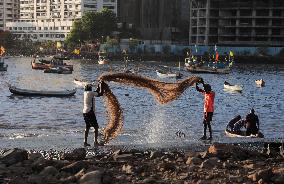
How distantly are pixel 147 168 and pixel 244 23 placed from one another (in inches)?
5677

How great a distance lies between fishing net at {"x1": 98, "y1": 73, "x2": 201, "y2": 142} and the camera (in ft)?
73.1

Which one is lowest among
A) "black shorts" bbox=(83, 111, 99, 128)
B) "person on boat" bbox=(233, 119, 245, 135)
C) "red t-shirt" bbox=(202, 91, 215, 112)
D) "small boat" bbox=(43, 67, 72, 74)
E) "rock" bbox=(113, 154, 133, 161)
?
"small boat" bbox=(43, 67, 72, 74)

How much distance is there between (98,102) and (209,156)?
35137mm

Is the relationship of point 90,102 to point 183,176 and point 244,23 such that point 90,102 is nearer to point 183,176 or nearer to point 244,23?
point 183,176

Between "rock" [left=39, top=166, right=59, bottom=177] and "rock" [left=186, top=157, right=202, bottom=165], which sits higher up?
"rock" [left=39, top=166, right=59, bottom=177]

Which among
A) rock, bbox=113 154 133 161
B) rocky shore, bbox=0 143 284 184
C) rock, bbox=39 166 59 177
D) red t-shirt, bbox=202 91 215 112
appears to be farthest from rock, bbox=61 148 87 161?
red t-shirt, bbox=202 91 215 112

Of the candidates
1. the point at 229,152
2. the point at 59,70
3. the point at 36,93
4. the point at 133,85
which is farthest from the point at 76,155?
the point at 59,70

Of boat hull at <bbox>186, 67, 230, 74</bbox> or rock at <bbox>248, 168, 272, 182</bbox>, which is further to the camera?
boat hull at <bbox>186, 67, 230, 74</bbox>

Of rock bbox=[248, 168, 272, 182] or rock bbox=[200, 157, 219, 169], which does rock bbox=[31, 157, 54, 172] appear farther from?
rock bbox=[248, 168, 272, 182]

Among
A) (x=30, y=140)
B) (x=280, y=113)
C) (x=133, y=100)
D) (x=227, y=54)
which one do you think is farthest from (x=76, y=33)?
(x=30, y=140)

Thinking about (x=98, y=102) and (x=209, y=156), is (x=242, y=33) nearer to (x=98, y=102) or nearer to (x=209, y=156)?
(x=98, y=102)

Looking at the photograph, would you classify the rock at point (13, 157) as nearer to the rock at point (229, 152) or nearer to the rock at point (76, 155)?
the rock at point (76, 155)

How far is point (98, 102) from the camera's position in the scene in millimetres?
53625

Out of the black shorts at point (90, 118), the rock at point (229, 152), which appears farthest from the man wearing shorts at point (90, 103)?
the rock at point (229, 152)
